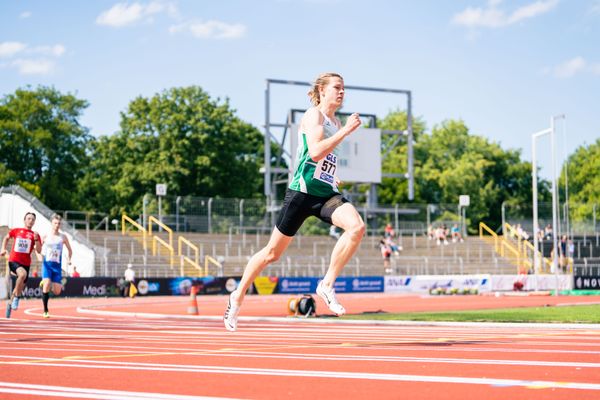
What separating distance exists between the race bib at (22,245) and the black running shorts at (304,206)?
847 centimetres

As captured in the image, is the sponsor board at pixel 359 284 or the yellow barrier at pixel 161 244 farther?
the yellow barrier at pixel 161 244

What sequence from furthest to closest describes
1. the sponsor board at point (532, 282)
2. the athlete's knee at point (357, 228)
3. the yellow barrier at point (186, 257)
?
the yellow barrier at point (186, 257)
the sponsor board at point (532, 282)
the athlete's knee at point (357, 228)

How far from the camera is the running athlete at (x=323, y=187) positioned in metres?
8.44

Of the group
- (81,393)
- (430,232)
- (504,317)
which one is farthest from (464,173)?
(81,393)

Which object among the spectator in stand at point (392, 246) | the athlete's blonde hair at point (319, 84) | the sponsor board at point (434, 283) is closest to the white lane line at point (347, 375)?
the athlete's blonde hair at point (319, 84)

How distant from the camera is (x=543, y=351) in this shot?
749 cm

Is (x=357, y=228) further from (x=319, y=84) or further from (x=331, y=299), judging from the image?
(x=319, y=84)

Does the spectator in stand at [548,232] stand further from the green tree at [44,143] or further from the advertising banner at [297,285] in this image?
the green tree at [44,143]

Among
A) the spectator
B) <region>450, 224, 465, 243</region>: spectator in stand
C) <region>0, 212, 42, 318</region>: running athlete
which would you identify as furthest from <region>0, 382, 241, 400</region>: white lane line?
<region>450, 224, 465, 243</region>: spectator in stand

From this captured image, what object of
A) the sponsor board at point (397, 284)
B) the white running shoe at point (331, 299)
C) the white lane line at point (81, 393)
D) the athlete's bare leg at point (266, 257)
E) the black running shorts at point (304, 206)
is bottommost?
the sponsor board at point (397, 284)

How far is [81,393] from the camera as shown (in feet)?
16.5

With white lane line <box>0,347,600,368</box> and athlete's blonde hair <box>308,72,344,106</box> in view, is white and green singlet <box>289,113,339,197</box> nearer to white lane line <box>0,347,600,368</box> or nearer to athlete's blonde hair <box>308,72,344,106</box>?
athlete's blonde hair <box>308,72,344,106</box>

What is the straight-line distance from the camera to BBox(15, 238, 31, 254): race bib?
15789mm

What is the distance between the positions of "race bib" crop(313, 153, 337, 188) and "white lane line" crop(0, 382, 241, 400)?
12.7ft
